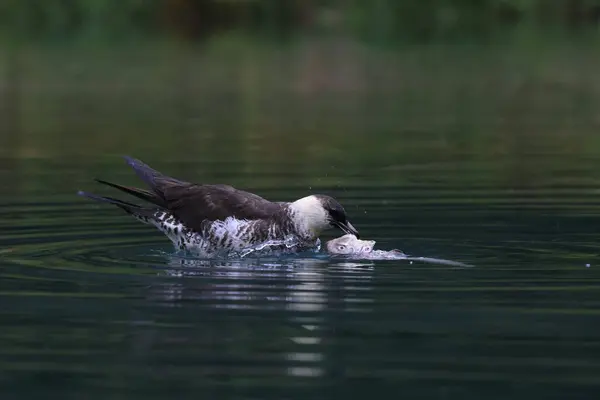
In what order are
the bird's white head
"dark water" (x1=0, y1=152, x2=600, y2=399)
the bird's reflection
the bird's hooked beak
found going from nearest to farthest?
"dark water" (x1=0, y1=152, x2=600, y2=399), the bird's reflection, the bird's hooked beak, the bird's white head

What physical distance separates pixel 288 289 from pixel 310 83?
20.9 metres

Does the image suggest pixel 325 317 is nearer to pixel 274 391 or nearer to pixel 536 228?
pixel 274 391

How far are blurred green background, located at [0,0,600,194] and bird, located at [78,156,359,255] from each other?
14.6ft

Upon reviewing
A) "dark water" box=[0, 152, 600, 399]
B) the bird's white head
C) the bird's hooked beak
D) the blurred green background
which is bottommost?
"dark water" box=[0, 152, 600, 399]

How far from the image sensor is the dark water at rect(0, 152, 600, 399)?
8.09 m

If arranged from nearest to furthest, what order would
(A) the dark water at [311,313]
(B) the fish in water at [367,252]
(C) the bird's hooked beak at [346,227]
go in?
(A) the dark water at [311,313]
(B) the fish in water at [367,252]
(C) the bird's hooked beak at [346,227]

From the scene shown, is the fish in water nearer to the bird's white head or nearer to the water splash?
the water splash

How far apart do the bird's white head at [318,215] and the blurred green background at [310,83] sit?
4.38 metres

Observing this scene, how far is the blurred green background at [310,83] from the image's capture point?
20828 mm

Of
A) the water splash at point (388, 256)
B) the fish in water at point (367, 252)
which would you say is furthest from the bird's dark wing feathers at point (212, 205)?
the water splash at point (388, 256)

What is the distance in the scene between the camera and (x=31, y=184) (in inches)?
662

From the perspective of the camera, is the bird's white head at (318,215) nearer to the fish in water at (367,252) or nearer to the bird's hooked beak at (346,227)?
the bird's hooked beak at (346,227)

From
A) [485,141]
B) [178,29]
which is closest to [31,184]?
[485,141]

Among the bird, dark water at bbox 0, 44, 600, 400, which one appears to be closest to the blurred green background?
dark water at bbox 0, 44, 600, 400
